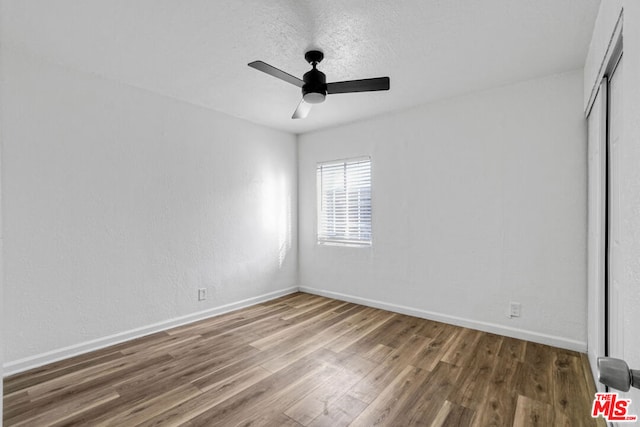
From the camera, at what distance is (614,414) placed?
80 centimetres

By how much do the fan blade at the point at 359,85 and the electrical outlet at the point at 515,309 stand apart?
238cm

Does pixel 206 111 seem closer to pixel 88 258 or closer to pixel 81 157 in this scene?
pixel 81 157

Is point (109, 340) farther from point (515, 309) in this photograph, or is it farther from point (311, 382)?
point (515, 309)

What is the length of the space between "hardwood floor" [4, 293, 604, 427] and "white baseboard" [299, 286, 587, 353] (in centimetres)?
9

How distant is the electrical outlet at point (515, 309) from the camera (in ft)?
9.64

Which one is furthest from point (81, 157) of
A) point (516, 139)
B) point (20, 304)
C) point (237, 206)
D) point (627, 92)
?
point (516, 139)

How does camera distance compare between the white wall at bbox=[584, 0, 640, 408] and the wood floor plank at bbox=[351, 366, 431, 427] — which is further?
the wood floor plank at bbox=[351, 366, 431, 427]

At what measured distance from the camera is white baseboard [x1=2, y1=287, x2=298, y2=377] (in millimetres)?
2409

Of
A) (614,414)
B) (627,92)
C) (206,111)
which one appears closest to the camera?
(614,414)

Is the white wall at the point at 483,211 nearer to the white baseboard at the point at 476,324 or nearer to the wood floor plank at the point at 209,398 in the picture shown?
the white baseboard at the point at 476,324

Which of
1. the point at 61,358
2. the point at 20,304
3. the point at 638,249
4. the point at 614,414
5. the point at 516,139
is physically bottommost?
the point at 61,358

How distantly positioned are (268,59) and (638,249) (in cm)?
249

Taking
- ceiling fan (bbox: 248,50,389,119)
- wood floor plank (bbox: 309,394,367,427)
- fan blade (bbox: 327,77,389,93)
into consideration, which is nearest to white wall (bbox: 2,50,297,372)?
ceiling fan (bbox: 248,50,389,119)

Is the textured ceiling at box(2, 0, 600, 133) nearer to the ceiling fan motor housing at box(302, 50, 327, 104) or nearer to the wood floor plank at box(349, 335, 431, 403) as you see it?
the ceiling fan motor housing at box(302, 50, 327, 104)
